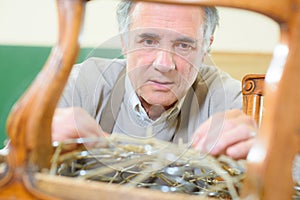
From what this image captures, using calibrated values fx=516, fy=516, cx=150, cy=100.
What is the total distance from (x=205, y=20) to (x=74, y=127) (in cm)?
61

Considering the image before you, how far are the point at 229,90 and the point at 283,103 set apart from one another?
0.97 meters

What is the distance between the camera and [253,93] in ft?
4.21

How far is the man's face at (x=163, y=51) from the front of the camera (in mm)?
915

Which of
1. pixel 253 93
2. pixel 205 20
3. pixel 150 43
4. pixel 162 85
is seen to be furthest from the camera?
pixel 253 93

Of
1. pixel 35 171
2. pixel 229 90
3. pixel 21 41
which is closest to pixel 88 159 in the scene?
pixel 35 171

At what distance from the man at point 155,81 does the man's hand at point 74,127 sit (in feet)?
0.52

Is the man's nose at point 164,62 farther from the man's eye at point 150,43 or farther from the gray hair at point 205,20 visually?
the gray hair at point 205,20

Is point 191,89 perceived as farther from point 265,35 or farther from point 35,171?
point 265,35

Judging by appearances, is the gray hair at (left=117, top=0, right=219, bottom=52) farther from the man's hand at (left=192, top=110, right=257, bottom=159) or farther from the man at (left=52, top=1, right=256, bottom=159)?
the man's hand at (left=192, top=110, right=257, bottom=159)

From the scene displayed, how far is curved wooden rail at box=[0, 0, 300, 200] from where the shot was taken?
431 mm

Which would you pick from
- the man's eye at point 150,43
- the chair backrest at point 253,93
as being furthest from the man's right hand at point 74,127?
the chair backrest at point 253,93

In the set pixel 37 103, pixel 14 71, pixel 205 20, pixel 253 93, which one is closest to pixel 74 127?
pixel 37 103

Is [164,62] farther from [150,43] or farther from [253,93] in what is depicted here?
[253,93]

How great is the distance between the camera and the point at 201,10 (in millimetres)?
1153
